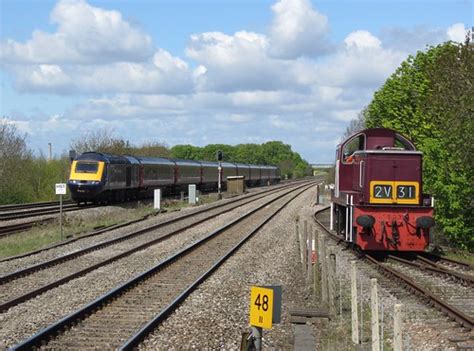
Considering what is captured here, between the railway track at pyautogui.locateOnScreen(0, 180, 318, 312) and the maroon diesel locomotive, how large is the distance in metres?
6.22

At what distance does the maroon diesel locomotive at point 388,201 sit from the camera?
16531mm

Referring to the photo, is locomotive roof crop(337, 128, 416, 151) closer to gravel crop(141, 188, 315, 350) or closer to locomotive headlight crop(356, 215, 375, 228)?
locomotive headlight crop(356, 215, 375, 228)

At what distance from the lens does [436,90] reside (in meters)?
23.8

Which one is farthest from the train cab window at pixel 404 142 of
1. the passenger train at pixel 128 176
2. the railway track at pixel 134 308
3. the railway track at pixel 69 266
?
the passenger train at pixel 128 176

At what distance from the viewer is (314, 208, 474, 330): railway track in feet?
33.8

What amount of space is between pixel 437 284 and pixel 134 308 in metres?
5.89

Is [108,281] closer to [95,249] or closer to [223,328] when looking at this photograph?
[223,328]

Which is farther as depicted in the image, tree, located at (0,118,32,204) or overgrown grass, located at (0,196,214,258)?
tree, located at (0,118,32,204)

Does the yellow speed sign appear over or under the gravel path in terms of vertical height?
over

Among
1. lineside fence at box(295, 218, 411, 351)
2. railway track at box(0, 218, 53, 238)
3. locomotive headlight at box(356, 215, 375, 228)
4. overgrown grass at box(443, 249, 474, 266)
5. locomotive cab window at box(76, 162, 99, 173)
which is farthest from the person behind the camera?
locomotive cab window at box(76, 162, 99, 173)

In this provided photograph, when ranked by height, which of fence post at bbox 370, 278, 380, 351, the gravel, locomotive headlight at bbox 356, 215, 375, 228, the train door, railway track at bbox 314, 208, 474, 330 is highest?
the train door

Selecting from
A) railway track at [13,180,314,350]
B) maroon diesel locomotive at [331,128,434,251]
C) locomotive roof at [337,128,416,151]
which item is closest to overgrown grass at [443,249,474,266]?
maroon diesel locomotive at [331,128,434,251]

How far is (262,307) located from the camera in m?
6.79

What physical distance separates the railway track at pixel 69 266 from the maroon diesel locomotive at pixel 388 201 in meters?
6.22
